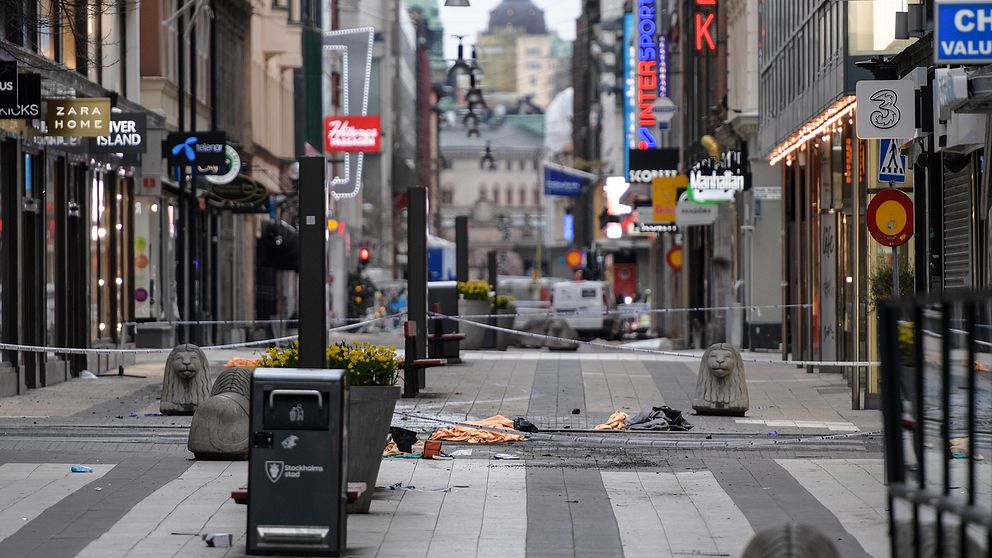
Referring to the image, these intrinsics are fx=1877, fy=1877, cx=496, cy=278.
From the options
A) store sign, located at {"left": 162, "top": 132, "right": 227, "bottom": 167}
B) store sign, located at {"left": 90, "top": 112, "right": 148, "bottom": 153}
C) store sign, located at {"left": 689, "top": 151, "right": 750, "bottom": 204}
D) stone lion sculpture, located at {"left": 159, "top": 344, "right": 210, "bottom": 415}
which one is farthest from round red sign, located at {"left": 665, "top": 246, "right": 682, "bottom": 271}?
stone lion sculpture, located at {"left": 159, "top": 344, "right": 210, "bottom": 415}

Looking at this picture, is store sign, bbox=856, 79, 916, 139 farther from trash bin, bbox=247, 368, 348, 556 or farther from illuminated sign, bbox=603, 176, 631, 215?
illuminated sign, bbox=603, 176, 631, 215

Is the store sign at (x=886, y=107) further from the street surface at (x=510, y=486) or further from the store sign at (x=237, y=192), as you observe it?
the store sign at (x=237, y=192)

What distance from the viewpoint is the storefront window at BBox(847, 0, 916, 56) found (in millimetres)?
22188

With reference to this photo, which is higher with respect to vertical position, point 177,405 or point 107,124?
point 107,124

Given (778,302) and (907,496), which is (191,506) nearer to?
(907,496)

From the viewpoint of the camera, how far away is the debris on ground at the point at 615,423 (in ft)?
60.1

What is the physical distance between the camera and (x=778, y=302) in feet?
128

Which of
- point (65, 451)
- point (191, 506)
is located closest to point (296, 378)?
point (191, 506)

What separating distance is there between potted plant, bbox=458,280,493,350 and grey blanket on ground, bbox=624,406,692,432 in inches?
754

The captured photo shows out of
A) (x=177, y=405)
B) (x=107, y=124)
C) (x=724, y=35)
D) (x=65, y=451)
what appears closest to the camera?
(x=65, y=451)

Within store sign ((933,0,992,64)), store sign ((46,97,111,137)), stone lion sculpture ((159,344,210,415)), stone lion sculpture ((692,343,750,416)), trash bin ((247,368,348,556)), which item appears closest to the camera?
trash bin ((247,368,348,556))

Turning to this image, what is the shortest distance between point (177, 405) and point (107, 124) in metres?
4.81

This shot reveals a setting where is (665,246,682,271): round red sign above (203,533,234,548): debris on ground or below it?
above

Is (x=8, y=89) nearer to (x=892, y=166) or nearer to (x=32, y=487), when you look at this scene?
(x=32, y=487)
